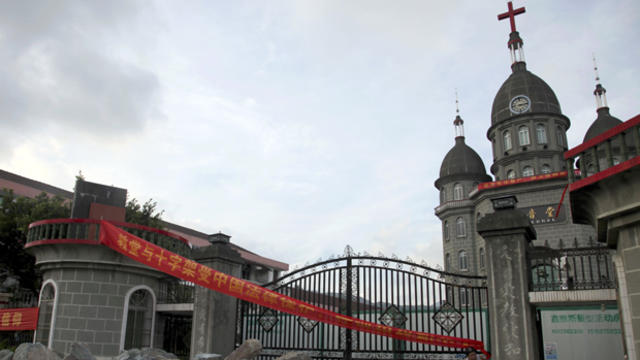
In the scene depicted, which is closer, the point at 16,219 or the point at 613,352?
the point at 613,352

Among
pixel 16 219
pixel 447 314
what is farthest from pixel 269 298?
pixel 16 219

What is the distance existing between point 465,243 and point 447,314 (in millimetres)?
27837

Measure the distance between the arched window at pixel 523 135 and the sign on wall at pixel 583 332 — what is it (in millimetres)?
28333

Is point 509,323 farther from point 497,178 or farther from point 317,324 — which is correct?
point 497,178

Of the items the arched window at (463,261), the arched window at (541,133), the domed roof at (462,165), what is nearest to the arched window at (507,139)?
the arched window at (541,133)

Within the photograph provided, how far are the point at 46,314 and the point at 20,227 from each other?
267 inches

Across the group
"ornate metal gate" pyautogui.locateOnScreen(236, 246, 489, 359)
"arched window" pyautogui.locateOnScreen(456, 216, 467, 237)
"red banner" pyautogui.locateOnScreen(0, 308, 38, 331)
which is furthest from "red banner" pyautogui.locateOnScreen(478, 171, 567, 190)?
"red banner" pyautogui.locateOnScreen(0, 308, 38, 331)

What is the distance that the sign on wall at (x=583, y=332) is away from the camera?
26.5 feet

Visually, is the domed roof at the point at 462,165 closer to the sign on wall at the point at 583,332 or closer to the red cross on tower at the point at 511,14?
the red cross on tower at the point at 511,14

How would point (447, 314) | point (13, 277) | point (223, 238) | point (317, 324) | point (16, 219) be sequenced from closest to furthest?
point (447, 314) < point (317, 324) < point (223, 238) < point (16, 219) < point (13, 277)

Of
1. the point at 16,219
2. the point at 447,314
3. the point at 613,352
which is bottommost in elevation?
the point at 613,352

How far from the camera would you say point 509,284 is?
810 centimetres

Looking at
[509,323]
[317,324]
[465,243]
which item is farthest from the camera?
[465,243]

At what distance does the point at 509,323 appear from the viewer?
26.0 ft
